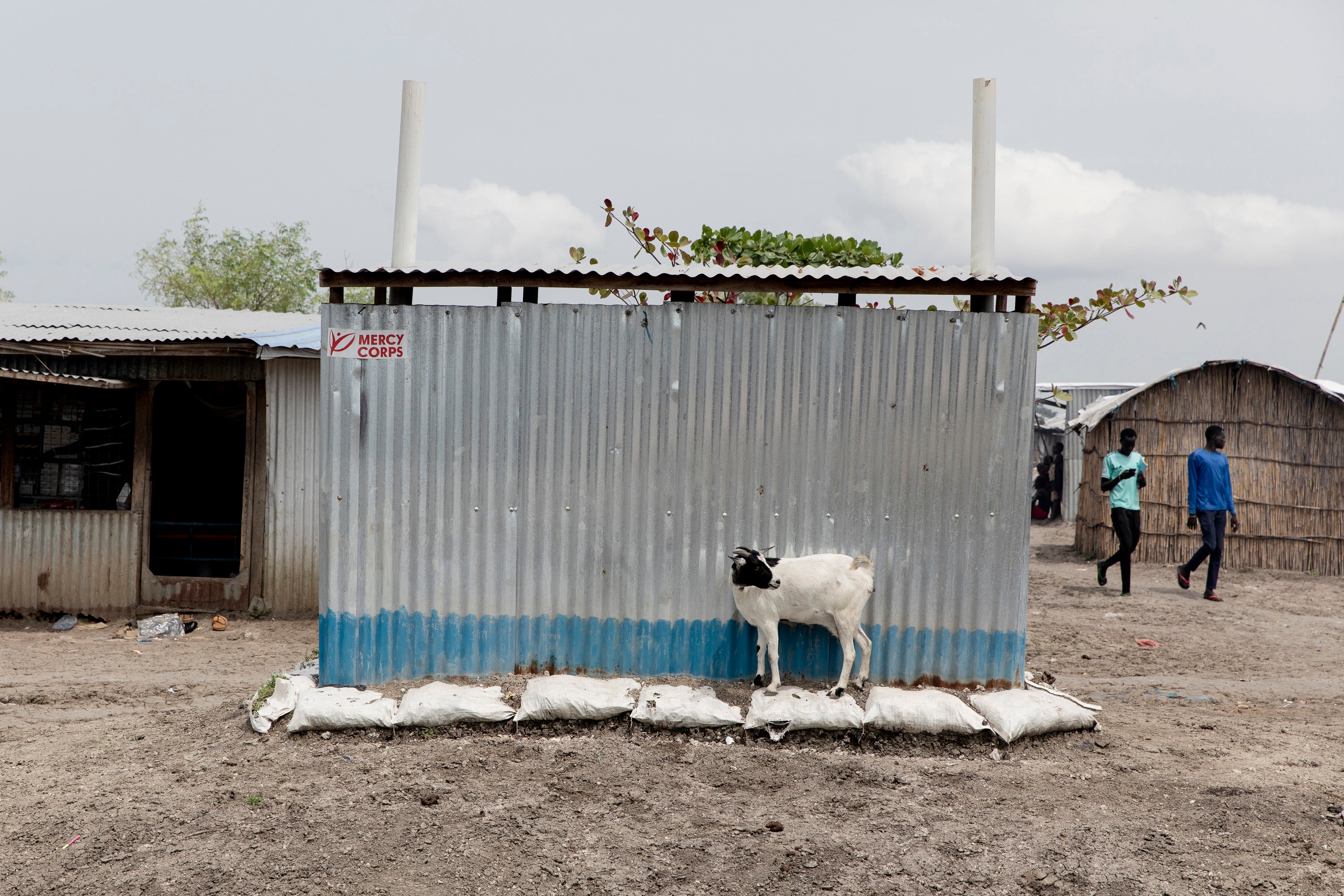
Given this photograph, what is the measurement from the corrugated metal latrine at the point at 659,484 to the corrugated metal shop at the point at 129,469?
380 centimetres

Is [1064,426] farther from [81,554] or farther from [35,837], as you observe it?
[35,837]

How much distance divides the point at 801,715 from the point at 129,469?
8.24 meters

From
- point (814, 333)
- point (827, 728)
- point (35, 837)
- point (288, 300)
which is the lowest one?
point (35, 837)

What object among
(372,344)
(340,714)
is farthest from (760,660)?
(372,344)

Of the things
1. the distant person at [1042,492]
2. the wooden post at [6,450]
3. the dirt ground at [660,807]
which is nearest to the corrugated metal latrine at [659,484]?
the dirt ground at [660,807]

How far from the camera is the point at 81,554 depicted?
9.11 meters

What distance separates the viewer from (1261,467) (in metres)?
12.6

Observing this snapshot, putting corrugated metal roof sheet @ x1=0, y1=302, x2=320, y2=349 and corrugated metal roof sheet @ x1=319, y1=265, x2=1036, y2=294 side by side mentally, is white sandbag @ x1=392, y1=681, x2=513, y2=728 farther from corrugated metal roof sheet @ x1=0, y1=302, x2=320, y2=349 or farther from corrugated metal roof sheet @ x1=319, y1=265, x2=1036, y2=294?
corrugated metal roof sheet @ x1=0, y1=302, x2=320, y2=349

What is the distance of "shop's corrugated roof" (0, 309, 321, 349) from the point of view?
28.4 feet

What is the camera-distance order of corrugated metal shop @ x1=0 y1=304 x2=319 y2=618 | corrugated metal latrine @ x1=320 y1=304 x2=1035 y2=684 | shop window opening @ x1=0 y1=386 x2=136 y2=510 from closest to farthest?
corrugated metal latrine @ x1=320 y1=304 x2=1035 y2=684 → corrugated metal shop @ x1=0 y1=304 x2=319 y2=618 → shop window opening @ x1=0 y1=386 x2=136 y2=510

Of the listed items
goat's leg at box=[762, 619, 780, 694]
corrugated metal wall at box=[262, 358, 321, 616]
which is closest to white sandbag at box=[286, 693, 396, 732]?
goat's leg at box=[762, 619, 780, 694]

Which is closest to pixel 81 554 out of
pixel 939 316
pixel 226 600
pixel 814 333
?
pixel 226 600

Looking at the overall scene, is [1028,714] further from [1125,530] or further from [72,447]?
[72,447]

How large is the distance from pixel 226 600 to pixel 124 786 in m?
4.95
